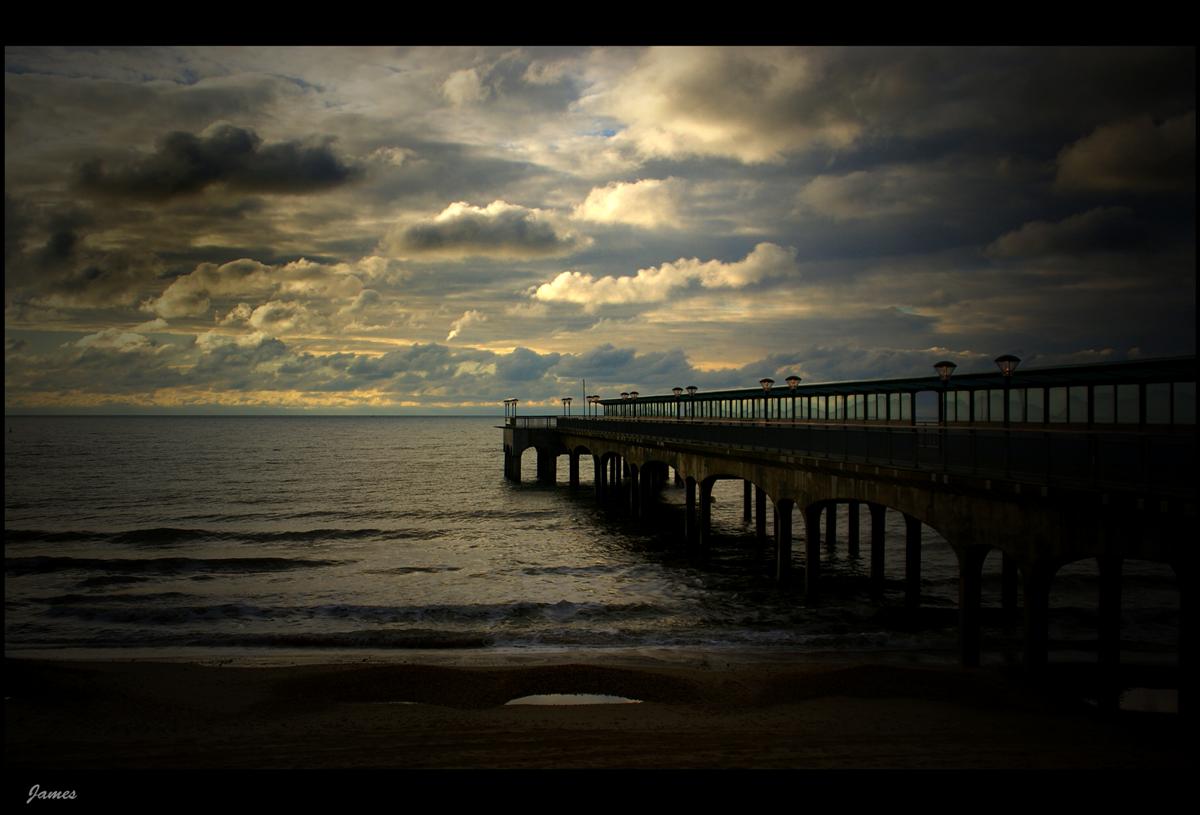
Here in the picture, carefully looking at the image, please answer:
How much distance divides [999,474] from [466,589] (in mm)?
17082

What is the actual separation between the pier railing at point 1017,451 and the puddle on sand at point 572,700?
8005mm

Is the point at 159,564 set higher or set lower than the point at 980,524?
lower

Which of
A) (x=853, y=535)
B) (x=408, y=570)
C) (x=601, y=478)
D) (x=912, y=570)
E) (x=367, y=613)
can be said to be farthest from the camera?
(x=601, y=478)

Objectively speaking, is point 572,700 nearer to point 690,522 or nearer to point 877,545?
point 877,545

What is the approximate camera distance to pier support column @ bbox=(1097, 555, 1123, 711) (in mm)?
11805

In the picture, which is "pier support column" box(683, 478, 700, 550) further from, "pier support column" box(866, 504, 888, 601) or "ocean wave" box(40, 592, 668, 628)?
"ocean wave" box(40, 592, 668, 628)

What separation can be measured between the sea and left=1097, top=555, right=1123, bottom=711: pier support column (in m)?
3.95

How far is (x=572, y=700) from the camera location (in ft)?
47.0

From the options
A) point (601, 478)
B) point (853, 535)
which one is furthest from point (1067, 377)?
point (601, 478)

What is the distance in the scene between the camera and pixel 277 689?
49.0ft

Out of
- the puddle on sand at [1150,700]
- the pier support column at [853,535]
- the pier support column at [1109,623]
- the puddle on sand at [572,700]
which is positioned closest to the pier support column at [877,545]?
the pier support column at [853,535]

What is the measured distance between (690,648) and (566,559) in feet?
40.8

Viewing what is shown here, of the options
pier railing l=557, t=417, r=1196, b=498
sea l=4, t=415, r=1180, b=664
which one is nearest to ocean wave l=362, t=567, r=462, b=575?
sea l=4, t=415, r=1180, b=664
